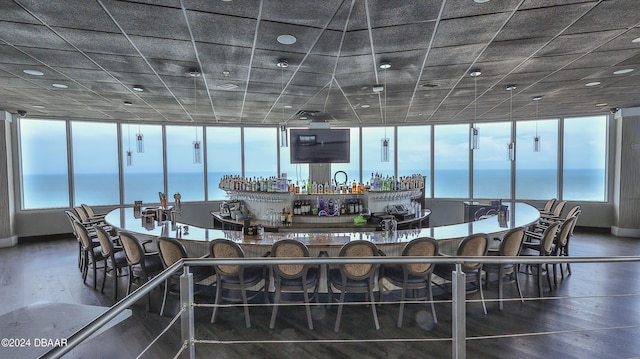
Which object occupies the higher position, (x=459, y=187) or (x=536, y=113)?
(x=536, y=113)

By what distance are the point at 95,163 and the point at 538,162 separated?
11.5 meters

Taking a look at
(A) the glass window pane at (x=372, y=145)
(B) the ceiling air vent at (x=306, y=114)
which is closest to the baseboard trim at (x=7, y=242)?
(B) the ceiling air vent at (x=306, y=114)

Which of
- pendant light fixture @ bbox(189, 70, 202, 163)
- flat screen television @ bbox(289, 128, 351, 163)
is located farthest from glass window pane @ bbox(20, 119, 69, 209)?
flat screen television @ bbox(289, 128, 351, 163)

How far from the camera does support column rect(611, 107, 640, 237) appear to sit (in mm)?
6840

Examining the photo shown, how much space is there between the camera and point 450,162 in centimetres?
885

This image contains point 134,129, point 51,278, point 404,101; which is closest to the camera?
point 51,278

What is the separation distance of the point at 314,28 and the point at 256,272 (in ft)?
8.11

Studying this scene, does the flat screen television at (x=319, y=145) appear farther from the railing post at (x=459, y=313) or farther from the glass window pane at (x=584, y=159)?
the glass window pane at (x=584, y=159)

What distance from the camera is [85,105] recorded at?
604 centimetres

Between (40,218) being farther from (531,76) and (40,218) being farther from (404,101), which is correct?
(531,76)

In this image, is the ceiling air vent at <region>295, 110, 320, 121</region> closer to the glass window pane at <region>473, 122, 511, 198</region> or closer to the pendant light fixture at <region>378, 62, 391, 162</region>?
the pendant light fixture at <region>378, 62, 391, 162</region>

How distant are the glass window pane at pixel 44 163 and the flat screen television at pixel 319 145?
19.7 ft

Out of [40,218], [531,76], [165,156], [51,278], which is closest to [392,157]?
[531,76]

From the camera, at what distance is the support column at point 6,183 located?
6.54m
